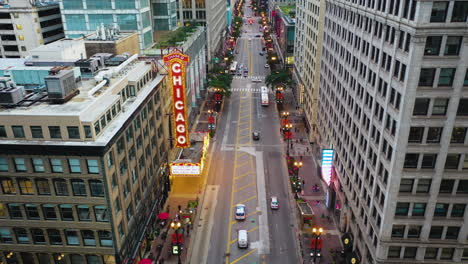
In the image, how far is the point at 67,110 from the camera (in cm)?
4291

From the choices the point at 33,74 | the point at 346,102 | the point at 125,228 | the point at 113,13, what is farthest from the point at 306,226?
the point at 113,13

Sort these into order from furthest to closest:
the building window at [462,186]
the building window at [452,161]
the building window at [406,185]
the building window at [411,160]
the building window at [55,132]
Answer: the building window at [55,132] → the building window at [406,185] → the building window at [462,186] → the building window at [411,160] → the building window at [452,161]

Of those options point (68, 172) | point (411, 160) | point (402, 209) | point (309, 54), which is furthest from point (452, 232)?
point (309, 54)

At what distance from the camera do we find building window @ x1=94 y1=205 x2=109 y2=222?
44.5m

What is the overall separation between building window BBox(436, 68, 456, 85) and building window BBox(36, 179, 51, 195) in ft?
143

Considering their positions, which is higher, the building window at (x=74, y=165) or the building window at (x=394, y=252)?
the building window at (x=74, y=165)

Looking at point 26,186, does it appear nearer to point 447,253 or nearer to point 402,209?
point 402,209

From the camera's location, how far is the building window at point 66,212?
4462 cm

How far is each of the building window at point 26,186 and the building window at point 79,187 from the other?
5.11 metres

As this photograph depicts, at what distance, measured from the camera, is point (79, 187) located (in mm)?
43781

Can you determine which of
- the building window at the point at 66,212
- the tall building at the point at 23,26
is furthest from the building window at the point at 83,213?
the tall building at the point at 23,26

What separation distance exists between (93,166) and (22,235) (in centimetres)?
1444

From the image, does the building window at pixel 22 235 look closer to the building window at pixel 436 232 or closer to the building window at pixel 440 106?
the building window at pixel 436 232

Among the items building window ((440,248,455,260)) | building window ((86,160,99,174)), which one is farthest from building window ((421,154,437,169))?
building window ((86,160,99,174))
